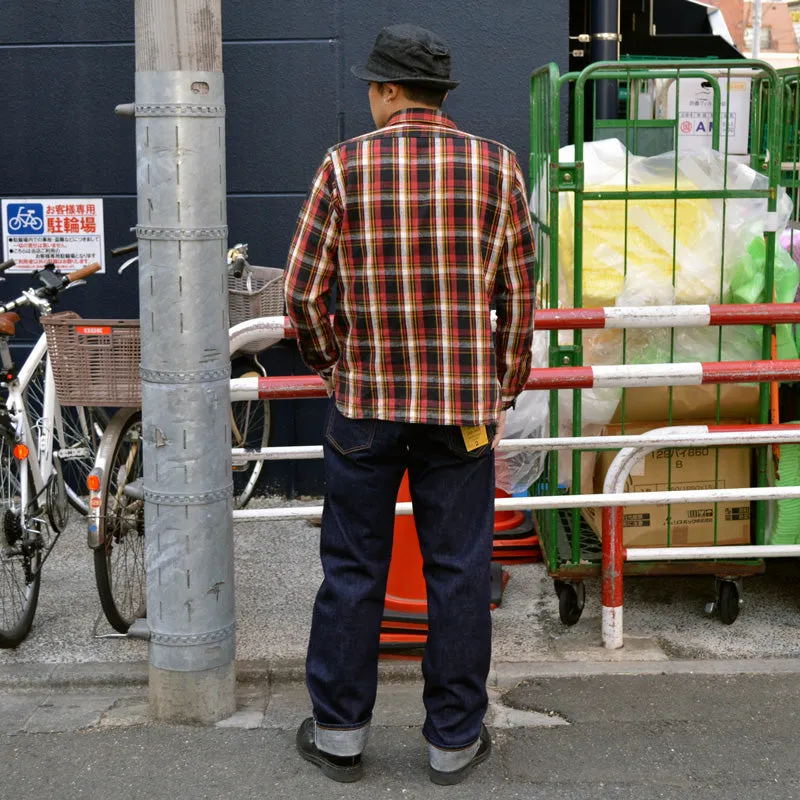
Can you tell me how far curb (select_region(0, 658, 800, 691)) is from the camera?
4086 mm

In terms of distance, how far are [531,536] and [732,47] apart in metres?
4.28

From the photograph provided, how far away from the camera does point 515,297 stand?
320 cm

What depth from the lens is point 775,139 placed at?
170 inches

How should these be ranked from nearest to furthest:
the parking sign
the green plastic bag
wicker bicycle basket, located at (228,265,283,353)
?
the green plastic bag → wicker bicycle basket, located at (228,265,283,353) → the parking sign

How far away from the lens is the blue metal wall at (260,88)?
578cm

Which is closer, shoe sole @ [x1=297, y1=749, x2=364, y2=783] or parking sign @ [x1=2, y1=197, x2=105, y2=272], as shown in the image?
shoe sole @ [x1=297, y1=749, x2=364, y2=783]

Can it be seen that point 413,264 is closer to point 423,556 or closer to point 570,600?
point 423,556

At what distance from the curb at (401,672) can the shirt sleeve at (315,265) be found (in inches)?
53.9

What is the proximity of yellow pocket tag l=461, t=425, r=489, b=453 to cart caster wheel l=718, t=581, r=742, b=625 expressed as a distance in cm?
175

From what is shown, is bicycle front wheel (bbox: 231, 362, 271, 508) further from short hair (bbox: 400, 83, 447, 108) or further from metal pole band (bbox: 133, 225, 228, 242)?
short hair (bbox: 400, 83, 447, 108)

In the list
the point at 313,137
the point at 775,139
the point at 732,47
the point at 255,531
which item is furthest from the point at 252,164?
the point at 732,47

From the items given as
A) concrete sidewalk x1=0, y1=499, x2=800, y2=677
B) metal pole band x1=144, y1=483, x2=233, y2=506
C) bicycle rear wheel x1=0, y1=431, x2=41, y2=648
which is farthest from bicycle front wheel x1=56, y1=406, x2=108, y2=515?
metal pole band x1=144, y1=483, x2=233, y2=506

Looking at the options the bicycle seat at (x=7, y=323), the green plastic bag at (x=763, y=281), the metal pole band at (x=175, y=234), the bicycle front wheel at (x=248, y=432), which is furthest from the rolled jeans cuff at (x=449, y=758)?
the bicycle front wheel at (x=248, y=432)

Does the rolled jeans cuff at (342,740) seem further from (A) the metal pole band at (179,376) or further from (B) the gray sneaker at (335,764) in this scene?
(A) the metal pole band at (179,376)
